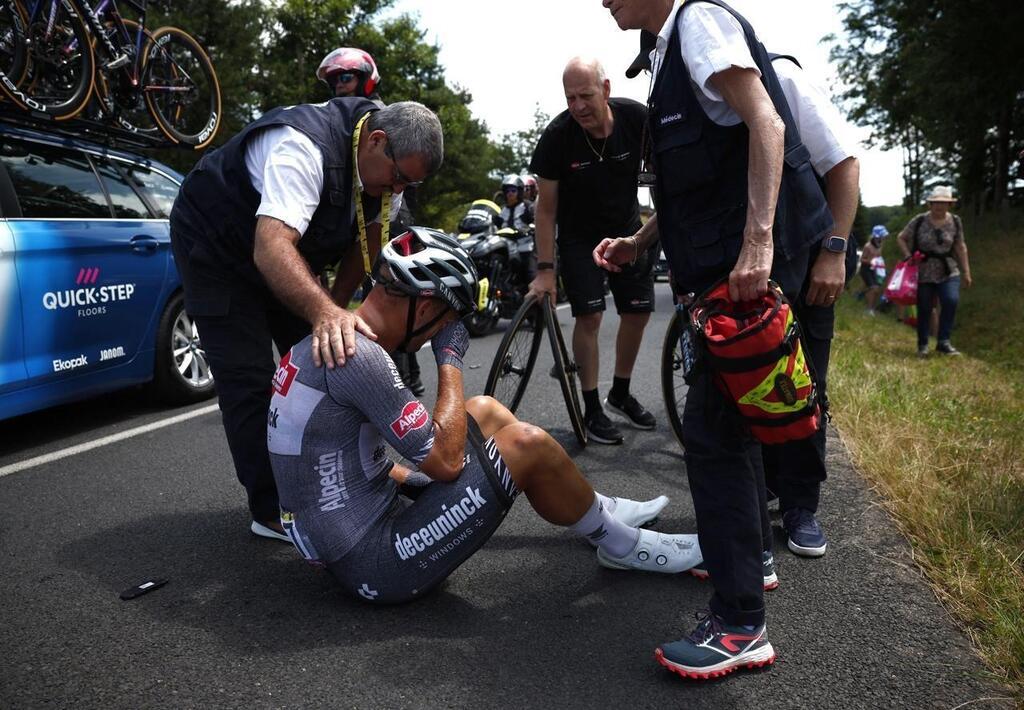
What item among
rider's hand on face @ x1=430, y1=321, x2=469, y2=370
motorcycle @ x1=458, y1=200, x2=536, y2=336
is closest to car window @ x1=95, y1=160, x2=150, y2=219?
rider's hand on face @ x1=430, y1=321, x2=469, y2=370

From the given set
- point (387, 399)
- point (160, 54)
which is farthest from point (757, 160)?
point (160, 54)

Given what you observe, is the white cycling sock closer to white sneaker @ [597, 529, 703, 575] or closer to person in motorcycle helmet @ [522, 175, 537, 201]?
white sneaker @ [597, 529, 703, 575]

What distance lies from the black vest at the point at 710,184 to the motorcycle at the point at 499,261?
23.4 ft

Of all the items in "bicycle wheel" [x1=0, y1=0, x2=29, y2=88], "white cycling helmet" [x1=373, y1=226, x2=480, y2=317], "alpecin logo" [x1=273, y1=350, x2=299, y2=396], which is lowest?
"alpecin logo" [x1=273, y1=350, x2=299, y2=396]

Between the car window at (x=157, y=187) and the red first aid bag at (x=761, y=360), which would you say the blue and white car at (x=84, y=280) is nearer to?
the car window at (x=157, y=187)

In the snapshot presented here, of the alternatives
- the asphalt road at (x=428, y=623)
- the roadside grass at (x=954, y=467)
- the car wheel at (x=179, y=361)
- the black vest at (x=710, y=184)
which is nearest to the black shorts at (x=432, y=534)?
the asphalt road at (x=428, y=623)

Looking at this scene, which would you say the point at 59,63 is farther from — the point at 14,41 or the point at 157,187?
the point at 157,187

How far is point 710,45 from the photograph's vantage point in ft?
6.95

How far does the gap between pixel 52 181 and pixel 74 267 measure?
54 cm

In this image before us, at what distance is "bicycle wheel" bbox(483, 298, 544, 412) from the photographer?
419cm

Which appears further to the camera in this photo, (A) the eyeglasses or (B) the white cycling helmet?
(A) the eyeglasses

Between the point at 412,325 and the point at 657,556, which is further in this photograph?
the point at 657,556

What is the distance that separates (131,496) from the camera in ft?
12.4

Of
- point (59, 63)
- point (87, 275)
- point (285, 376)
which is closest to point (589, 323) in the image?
point (285, 376)
